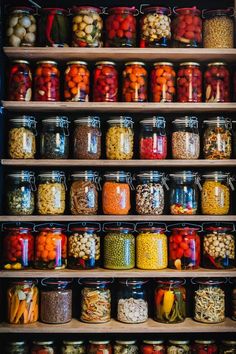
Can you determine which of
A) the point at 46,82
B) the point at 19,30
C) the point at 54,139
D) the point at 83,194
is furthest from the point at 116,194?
the point at 19,30

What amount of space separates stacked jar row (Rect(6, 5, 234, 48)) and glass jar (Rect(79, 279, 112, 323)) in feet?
3.84

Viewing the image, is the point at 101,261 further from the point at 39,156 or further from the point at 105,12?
the point at 105,12

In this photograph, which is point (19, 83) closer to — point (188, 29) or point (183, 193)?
point (188, 29)

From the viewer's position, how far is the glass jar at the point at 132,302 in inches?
98.7

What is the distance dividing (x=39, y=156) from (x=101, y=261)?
0.64 m

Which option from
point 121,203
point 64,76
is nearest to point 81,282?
point 121,203

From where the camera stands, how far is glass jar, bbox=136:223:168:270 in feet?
8.34

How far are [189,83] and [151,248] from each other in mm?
839

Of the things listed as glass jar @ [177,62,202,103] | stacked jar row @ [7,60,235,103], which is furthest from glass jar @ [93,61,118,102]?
glass jar @ [177,62,202,103]

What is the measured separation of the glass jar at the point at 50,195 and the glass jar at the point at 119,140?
0.95 ft

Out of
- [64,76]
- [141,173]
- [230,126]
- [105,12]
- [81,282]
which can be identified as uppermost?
[105,12]

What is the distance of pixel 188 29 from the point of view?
8.38 ft

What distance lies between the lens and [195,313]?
2.56 m

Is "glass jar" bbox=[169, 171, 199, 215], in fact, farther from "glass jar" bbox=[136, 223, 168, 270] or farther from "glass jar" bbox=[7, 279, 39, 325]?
"glass jar" bbox=[7, 279, 39, 325]
